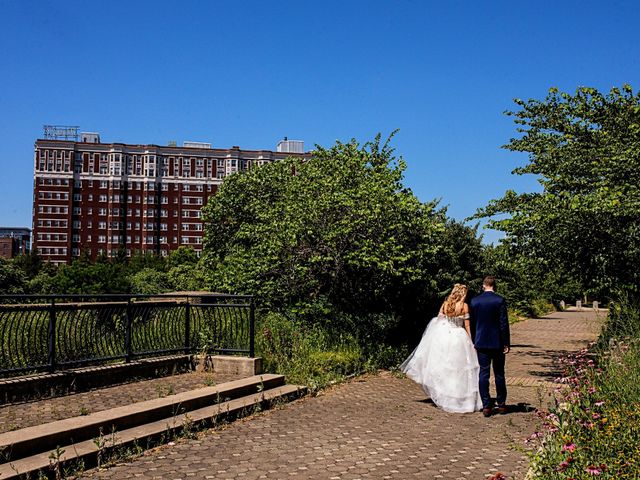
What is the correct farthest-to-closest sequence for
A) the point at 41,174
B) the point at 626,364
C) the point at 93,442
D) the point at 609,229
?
the point at 41,174
the point at 609,229
the point at 626,364
the point at 93,442

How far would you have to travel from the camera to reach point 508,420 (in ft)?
30.7

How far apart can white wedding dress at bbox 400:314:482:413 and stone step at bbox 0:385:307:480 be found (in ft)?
7.72

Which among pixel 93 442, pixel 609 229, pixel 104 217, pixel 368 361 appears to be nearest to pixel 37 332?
pixel 93 442

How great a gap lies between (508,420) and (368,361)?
5219 mm

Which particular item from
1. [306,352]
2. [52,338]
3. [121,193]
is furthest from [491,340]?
[121,193]

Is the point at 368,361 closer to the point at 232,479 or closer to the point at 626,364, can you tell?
the point at 626,364

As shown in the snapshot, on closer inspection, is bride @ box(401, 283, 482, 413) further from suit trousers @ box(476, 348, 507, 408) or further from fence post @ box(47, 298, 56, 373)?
fence post @ box(47, 298, 56, 373)

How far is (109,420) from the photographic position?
760 cm

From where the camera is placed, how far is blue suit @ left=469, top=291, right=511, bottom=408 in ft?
32.1

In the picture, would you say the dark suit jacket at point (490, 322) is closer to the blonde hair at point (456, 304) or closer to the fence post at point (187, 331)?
the blonde hair at point (456, 304)

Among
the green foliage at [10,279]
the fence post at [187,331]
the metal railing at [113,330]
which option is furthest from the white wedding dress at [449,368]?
the green foliage at [10,279]

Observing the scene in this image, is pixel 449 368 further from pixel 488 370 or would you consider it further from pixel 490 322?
pixel 490 322

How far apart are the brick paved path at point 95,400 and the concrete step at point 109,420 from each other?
0.57 metres

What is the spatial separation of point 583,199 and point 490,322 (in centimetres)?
370
